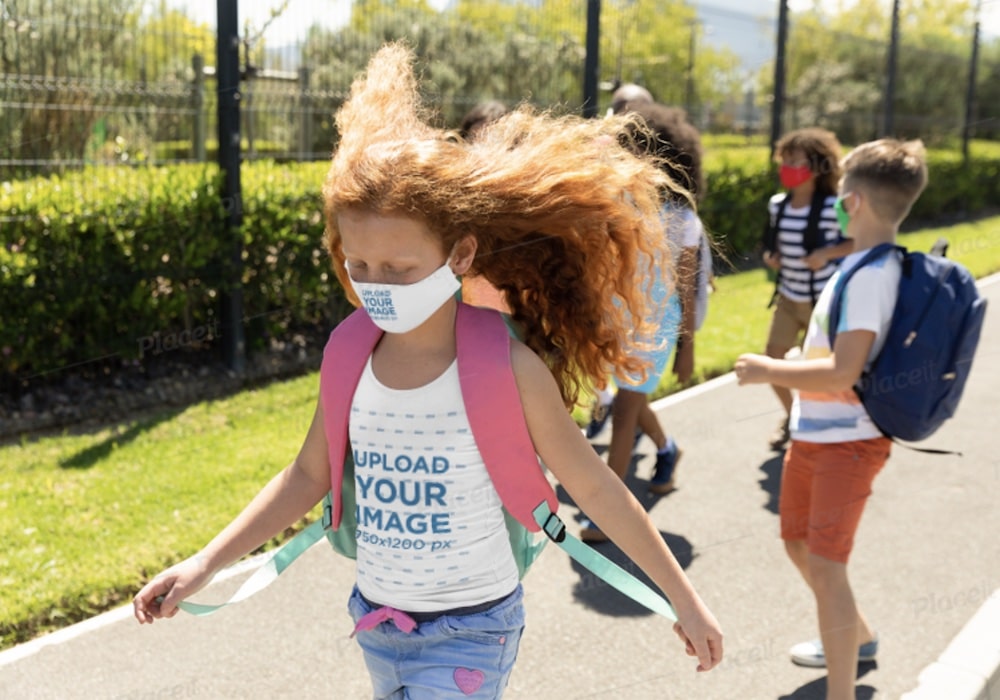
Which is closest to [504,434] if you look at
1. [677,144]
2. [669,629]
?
[669,629]

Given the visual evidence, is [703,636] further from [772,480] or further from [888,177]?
[772,480]

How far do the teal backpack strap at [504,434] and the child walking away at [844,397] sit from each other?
1287 mm

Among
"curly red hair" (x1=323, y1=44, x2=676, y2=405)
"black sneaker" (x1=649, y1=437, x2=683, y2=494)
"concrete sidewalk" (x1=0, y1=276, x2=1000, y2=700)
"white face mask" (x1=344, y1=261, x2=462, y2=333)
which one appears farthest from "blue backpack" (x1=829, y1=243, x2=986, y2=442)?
"black sneaker" (x1=649, y1=437, x2=683, y2=494)

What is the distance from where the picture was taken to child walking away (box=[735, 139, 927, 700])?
11.0 ft

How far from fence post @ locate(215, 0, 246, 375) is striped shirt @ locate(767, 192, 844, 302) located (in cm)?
352

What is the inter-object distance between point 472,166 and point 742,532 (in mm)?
3405

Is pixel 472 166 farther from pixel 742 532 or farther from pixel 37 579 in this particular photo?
pixel 742 532

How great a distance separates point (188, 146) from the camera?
7418mm

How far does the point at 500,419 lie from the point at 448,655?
0.52 meters

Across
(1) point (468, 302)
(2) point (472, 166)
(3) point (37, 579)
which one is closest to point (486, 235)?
(2) point (472, 166)

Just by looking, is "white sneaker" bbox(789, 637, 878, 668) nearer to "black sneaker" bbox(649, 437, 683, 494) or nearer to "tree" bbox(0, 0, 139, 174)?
"black sneaker" bbox(649, 437, 683, 494)

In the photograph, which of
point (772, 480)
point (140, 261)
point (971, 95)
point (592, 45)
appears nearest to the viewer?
point (772, 480)

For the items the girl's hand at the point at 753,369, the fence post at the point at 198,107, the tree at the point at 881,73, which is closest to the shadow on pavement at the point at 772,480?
the girl's hand at the point at 753,369

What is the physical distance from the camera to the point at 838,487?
11.3ft
